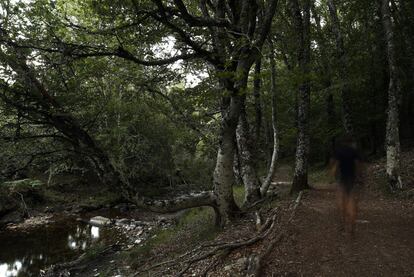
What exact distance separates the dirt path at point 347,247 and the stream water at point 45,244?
A: 30.7 feet

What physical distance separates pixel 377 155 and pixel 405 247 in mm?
16115

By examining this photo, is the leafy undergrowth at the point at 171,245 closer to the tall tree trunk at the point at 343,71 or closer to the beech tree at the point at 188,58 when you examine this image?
the beech tree at the point at 188,58

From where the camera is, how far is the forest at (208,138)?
734cm

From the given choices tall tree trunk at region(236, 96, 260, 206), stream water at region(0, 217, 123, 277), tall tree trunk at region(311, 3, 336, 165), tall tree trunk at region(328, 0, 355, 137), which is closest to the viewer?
tall tree trunk at region(236, 96, 260, 206)

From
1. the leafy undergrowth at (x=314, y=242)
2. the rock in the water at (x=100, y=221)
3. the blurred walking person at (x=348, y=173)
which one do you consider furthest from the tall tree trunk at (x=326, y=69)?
the rock in the water at (x=100, y=221)

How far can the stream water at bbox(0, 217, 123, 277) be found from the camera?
501 inches

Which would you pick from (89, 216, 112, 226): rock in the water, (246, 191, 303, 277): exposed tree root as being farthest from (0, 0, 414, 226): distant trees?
(89, 216, 112, 226): rock in the water

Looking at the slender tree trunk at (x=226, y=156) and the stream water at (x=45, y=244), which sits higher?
the slender tree trunk at (x=226, y=156)

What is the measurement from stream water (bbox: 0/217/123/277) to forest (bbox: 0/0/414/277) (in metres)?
0.10

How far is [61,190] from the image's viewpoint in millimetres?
27250

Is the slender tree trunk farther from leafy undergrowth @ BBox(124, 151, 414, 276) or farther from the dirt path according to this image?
the dirt path

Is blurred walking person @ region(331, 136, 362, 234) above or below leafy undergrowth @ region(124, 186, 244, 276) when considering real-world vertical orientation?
above

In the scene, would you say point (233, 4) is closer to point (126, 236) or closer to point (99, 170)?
point (99, 170)

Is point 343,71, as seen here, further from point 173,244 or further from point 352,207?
point 173,244
